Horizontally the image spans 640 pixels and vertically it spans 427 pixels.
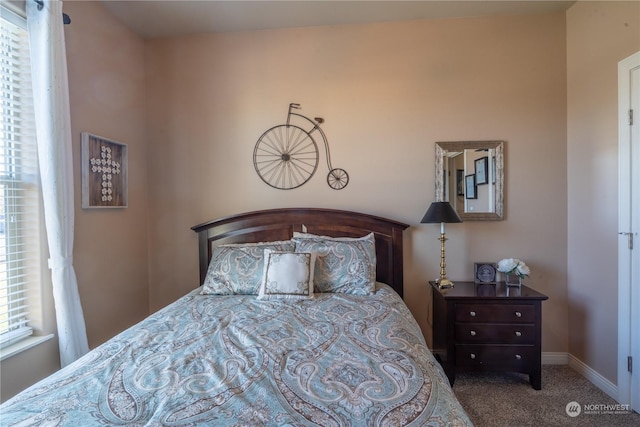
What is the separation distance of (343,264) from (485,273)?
1.25 m

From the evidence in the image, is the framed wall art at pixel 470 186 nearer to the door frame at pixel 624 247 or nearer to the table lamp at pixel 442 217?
the table lamp at pixel 442 217

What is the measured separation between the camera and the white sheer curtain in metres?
1.69

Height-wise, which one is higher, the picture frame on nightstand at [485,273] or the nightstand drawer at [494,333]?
the picture frame on nightstand at [485,273]

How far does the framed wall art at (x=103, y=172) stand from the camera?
209cm

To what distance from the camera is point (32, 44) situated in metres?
1.70

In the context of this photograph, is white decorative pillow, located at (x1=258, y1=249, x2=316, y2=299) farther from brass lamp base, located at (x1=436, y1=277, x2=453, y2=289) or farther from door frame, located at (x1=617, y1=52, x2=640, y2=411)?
door frame, located at (x1=617, y1=52, x2=640, y2=411)

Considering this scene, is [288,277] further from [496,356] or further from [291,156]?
[496,356]

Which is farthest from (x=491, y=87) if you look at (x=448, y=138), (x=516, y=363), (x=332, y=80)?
(x=516, y=363)

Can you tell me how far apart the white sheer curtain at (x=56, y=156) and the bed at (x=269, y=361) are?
2.11 feet

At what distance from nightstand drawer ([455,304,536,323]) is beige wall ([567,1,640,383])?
0.59 meters

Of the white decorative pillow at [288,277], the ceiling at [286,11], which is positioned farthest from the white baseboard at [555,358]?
the ceiling at [286,11]

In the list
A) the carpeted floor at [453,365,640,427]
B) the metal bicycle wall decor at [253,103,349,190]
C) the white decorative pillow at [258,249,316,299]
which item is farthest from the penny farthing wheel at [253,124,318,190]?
the carpeted floor at [453,365,640,427]

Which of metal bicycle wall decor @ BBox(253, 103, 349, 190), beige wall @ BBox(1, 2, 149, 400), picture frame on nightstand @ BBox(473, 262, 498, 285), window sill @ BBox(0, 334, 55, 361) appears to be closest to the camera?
window sill @ BBox(0, 334, 55, 361)

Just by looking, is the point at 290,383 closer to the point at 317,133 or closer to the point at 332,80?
the point at 317,133
